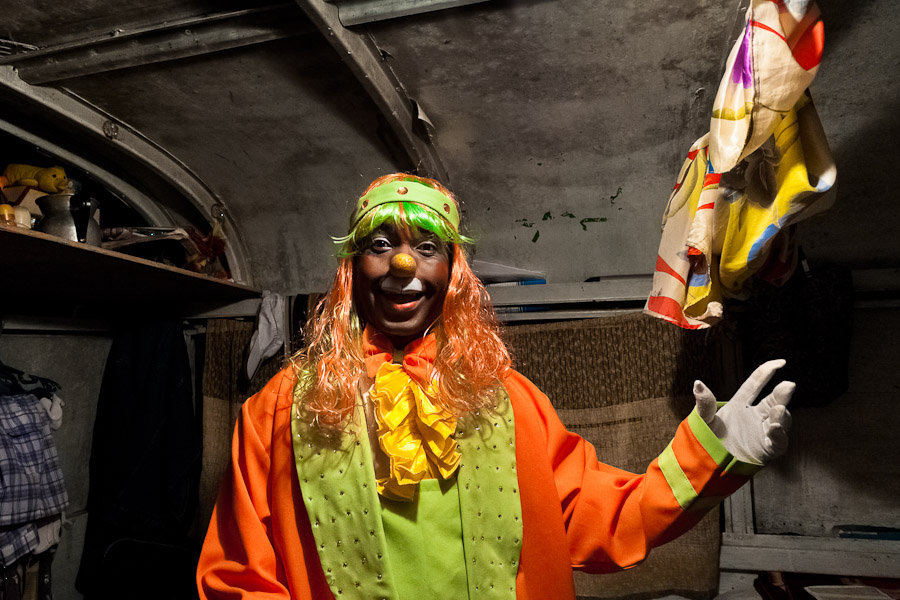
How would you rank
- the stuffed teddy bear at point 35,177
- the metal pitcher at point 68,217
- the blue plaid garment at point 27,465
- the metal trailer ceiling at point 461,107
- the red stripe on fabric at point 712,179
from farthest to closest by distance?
the blue plaid garment at point 27,465, the stuffed teddy bear at point 35,177, the metal pitcher at point 68,217, the metal trailer ceiling at point 461,107, the red stripe on fabric at point 712,179

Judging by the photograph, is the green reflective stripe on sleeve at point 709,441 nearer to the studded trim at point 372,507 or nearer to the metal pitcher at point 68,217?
the studded trim at point 372,507

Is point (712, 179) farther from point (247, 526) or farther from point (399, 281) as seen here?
point (247, 526)

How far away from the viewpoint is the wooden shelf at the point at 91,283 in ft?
5.80

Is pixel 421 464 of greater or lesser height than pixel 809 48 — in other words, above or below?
below

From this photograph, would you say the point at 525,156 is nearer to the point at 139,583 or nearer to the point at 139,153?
the point at 139,153

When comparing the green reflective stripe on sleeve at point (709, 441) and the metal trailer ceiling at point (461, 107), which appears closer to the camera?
the green reflective stripe on sleeve at point (709, 441)

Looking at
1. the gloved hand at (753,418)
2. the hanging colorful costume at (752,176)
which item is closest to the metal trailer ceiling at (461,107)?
the hanging colorful costume at (752,176)

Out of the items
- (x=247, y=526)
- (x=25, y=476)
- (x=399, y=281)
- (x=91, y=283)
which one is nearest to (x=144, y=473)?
(x=25, y=476)

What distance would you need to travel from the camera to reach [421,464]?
1194mm

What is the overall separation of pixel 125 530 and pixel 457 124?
2428 millimetres

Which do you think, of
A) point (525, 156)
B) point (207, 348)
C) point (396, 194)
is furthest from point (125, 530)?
point (525, 156)

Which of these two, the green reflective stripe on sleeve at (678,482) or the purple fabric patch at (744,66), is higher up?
the purple fabric patch at (744,66)

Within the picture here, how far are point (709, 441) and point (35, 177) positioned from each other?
2.49 metres

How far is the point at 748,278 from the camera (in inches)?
57.0
